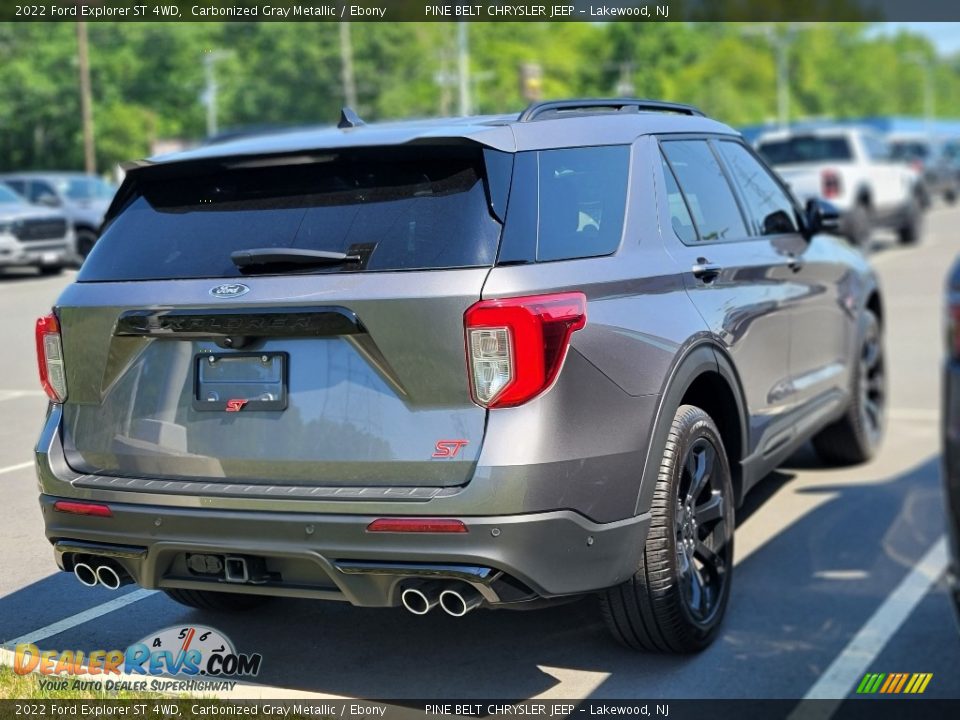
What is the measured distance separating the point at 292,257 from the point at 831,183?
16.9 m

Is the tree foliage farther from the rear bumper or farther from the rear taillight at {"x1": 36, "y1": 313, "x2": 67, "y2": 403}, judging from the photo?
the rear bumper

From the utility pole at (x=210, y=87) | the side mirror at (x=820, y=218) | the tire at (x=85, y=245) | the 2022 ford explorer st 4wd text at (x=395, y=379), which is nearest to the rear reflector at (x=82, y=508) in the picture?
the 2022 ford explorer st 4wd text at (x=395, y=379)

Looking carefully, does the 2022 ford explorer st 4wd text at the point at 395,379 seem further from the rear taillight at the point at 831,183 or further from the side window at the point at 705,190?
the rear taillight at the point at 831,183

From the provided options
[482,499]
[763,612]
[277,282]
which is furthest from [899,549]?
[277,282]

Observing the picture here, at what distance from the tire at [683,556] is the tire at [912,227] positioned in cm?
1931

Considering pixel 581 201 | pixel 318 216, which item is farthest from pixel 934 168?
pixel 318 216

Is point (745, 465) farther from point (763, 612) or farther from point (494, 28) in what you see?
point (494, 28)

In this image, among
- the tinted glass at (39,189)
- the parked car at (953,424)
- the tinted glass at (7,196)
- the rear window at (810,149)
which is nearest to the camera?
the parked car at (953,424)

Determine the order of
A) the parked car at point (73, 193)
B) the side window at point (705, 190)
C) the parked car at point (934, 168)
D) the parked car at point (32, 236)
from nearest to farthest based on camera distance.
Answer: the side window at point (705, 190) < the parked car at point (32, 236) < the parked car at point (73, 193) < the parked car at point (934, 168)

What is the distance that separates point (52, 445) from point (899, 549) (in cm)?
365

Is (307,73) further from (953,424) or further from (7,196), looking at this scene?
(953,424)

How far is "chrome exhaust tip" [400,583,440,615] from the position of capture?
3.87 metres

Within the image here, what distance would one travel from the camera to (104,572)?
4.28 meters

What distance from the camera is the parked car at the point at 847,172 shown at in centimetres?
1966
